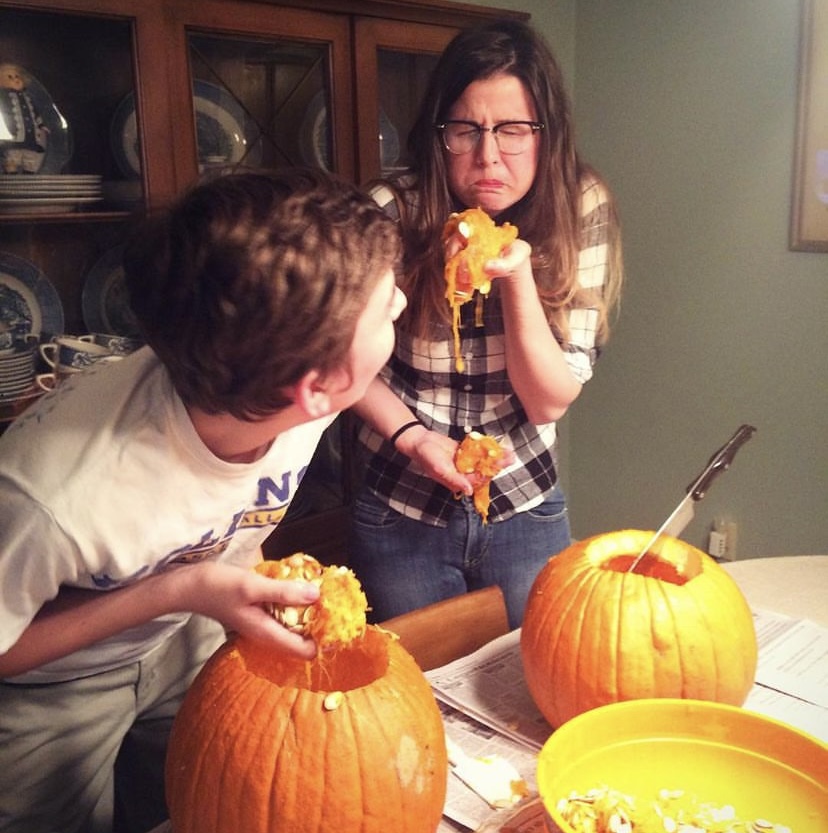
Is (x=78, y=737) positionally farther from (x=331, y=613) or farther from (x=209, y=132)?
(x=209, y=132)

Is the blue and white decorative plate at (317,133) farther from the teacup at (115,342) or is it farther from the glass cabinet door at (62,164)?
the teacup at (115,342)

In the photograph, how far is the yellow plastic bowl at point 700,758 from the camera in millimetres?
693

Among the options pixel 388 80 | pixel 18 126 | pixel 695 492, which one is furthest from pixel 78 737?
pixel 388 80

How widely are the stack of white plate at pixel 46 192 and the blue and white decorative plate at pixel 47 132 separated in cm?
3

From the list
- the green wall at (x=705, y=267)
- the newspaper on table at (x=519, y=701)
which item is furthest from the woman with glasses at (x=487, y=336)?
the green wall at (x=705, y=267)

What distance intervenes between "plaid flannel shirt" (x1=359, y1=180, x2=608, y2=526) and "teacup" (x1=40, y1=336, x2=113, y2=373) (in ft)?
2.75

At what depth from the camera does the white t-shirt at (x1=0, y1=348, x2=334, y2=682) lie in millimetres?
742

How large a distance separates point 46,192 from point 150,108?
0.97ft

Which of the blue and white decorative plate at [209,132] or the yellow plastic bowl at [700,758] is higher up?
the blue and white decorative plate at [209,132]

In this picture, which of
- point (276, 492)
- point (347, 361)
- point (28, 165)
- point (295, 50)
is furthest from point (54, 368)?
point (347, 361)

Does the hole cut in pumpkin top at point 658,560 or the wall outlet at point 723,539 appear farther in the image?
the wall outlet at point 723,539

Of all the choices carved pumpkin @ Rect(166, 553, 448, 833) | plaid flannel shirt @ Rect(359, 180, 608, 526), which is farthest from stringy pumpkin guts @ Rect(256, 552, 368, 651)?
plaid flannel shirt @ Rect(359, 180, 608, 526)

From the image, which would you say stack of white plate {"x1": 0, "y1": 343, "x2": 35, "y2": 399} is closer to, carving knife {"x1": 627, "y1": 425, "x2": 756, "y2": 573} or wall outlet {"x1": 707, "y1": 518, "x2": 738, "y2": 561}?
carving knife {"x1": 627, "y1": 425, "x2": 756, "y2": 573}

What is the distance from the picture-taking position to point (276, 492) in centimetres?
98
